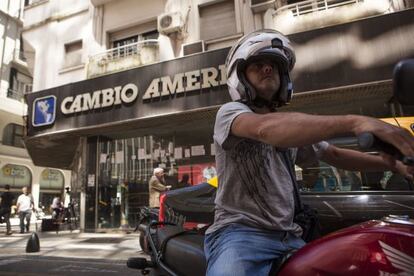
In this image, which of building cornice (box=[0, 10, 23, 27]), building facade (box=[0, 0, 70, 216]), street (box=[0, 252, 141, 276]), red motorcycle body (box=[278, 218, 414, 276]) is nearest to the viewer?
red motorcycle body (box=[278, 218, 414, 276])

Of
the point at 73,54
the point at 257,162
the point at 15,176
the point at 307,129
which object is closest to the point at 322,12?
the point at 257,162

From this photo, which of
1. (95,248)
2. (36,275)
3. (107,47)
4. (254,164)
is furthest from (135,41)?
(254,164)

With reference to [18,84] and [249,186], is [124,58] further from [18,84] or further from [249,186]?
[18,84]

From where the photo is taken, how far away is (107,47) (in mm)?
12812

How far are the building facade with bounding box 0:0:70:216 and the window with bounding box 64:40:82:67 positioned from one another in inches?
386

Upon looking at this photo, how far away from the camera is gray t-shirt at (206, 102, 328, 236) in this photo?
1.58m

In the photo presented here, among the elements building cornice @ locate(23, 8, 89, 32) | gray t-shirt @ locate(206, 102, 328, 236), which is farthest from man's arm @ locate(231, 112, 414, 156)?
building cornice @ locate(23, 8, 89, 32)

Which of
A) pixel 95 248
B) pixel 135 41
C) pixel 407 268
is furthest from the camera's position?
pixel 135 41

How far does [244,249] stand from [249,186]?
0.93 ft

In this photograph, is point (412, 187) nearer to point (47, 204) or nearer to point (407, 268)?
point (407, 268)

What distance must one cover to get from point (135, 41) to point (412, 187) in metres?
11.0

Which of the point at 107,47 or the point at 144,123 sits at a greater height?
the point at 107,47

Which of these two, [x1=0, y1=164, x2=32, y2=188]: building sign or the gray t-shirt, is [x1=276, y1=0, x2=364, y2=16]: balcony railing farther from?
[x1=0, y1=164, x2=32, y2=188]: building sign

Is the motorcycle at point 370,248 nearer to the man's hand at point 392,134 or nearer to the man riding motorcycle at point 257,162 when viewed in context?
the man's hand at point 392,134
